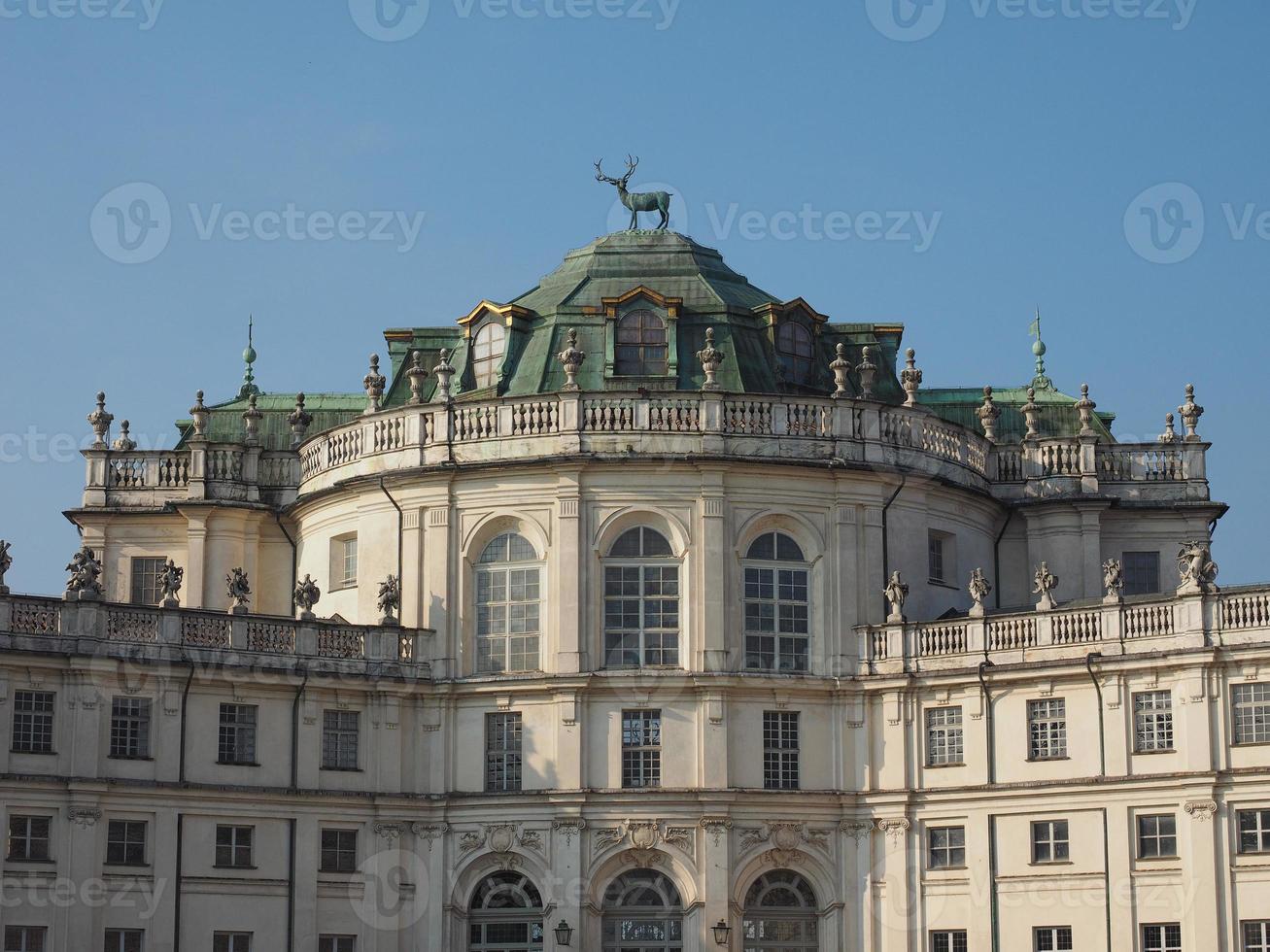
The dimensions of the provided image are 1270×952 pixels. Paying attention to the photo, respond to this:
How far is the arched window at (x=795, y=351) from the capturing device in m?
71.2

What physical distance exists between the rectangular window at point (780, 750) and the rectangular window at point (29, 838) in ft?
58.2

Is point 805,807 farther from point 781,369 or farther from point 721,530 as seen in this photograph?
point 781,369

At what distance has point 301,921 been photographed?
6419cm

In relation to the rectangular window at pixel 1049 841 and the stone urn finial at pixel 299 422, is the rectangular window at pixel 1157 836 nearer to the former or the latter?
the rectangular window at pixel 1049 841

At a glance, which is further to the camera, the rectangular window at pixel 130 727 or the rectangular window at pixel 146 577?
the rectangular window at pixel 146 577

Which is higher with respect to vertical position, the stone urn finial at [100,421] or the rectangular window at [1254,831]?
the stone urn finial at [100,421]

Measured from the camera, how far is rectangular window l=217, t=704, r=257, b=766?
64188 mm

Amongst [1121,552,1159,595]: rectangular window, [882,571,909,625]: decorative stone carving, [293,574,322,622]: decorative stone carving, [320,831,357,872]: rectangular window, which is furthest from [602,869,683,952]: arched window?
[1121,552,1159,595]: rectangular window

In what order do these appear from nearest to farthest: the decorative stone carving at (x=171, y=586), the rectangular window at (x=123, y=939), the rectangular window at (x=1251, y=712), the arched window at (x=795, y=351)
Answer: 1. the rectangular window at (x=1251, y=712)
2. the rectangular window at (x=123, y=939)
3. the decorative stone carving at (x=171, y=586)
4. the arched window at (x=795, y=351)

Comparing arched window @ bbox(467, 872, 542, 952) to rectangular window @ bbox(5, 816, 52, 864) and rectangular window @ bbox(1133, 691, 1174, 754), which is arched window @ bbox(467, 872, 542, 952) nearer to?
rectangular window @ bbox(5, 816, 52, 864)

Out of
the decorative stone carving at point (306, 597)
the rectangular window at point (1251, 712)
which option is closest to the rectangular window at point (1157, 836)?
the rectangular window at point (1251, 712)

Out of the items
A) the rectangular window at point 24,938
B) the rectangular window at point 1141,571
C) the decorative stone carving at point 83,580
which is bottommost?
the rectangular window at point 24,938

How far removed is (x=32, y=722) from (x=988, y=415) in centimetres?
2848

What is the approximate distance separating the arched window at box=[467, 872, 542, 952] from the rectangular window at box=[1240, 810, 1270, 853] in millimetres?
17316
